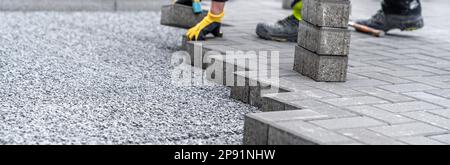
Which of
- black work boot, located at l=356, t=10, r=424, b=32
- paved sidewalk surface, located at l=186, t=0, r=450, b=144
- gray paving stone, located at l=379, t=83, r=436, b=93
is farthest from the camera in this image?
black work boot, located at l=356, t=10, r=424, b=32

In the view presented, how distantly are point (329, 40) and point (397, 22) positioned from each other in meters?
2.05

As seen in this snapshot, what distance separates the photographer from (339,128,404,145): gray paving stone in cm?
245

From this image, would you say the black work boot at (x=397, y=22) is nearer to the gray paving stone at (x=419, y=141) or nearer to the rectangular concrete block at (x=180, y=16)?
the rectangular concrete block at (x=180, y=16)

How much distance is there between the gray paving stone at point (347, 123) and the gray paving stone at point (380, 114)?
68 millimetres

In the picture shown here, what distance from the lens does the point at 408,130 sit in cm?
267

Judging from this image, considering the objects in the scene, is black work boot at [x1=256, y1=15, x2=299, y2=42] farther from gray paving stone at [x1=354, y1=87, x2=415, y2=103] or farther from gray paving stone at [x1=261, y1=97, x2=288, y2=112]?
gray paving stone at [x1=261, y1=97, x2=288, y2=112]

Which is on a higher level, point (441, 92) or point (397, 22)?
point (397, 22)

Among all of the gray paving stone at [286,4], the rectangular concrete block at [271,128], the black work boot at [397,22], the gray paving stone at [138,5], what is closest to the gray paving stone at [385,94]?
the rectangular concrete block at [271,128]

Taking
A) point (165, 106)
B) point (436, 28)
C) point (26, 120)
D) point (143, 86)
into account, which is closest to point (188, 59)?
point (143, 86)

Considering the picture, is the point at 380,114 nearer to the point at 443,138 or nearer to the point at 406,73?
the point at 443,138

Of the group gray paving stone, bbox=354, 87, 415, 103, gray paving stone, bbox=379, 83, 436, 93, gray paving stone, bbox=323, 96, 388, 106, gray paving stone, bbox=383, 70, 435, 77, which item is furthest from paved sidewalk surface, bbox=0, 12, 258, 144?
gray paving stone, bbox=383, 70, 435, 77

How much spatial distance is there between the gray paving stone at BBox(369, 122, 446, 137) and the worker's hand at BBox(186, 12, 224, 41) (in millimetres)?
2015

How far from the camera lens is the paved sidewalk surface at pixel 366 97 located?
2.55 m

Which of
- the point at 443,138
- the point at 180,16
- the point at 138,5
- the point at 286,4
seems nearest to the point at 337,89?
the point at 443,138
